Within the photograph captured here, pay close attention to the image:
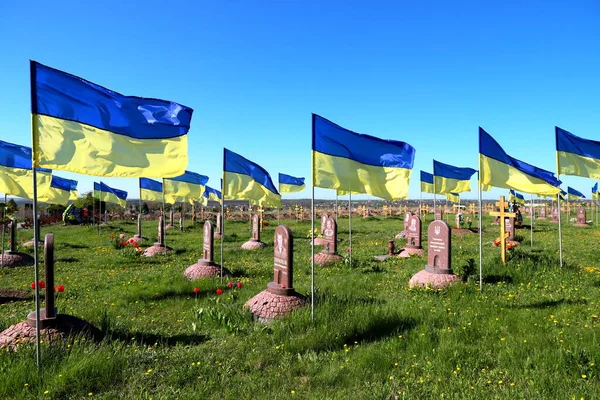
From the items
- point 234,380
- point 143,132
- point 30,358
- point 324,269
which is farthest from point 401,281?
point 30,358

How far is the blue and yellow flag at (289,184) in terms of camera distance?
88.5 ft

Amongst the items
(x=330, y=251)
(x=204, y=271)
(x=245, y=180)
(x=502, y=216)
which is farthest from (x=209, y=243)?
(x=502, y=216)

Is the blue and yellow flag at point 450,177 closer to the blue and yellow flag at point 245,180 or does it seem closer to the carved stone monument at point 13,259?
the blue and yellow flag at point 245,180

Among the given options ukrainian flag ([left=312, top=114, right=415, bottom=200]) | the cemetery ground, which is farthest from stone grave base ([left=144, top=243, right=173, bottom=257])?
ukrainian flag ([left=312, top=114, right=415, bottom=200])

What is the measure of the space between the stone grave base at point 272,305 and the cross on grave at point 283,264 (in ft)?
0.39

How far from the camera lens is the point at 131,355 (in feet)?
16.7

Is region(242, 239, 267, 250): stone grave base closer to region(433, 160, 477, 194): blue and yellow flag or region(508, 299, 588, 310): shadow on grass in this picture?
region(433, 160, 477, 194): blue and yellow flag

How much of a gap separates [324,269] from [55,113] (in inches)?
347

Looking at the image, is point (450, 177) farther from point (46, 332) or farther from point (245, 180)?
point (46, 332)

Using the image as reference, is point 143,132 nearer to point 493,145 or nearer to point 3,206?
point 493,145

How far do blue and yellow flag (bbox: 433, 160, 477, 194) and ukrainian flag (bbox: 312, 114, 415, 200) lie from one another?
39.4 ft

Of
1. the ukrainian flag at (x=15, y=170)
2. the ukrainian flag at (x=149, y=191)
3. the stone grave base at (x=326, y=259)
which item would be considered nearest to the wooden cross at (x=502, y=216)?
the stone grave base at (x=326, y=259)

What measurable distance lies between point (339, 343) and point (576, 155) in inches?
343

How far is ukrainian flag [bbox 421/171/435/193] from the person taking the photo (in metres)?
24.7
